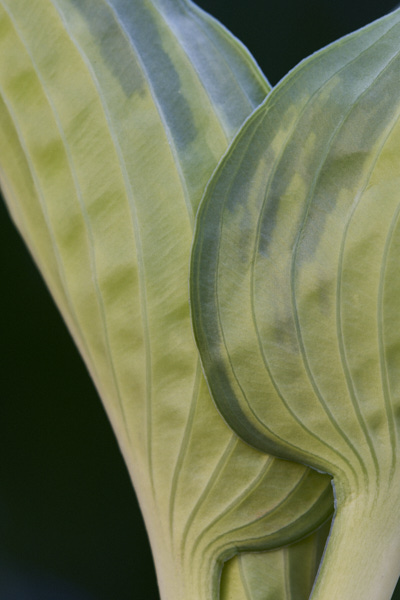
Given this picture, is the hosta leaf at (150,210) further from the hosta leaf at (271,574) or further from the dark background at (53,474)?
the dark background at (53,474)

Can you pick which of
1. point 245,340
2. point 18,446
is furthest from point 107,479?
point 245,340

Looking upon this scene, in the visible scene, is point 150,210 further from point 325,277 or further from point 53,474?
point 53,474

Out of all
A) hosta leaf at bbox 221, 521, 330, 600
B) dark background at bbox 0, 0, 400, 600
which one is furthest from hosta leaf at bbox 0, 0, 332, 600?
dark background at bbox 0, 0, 400, 600

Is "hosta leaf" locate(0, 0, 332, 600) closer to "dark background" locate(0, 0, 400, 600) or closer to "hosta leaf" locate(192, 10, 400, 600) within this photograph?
"hosta leaf" locate(192, 10, 400, 600)

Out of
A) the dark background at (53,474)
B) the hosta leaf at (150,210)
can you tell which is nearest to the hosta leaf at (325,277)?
the hosta leaf at (150,210)

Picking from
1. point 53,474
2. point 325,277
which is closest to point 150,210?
point 325,277

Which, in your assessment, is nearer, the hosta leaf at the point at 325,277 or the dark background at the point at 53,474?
the hosta leaf at the point at 325,277
